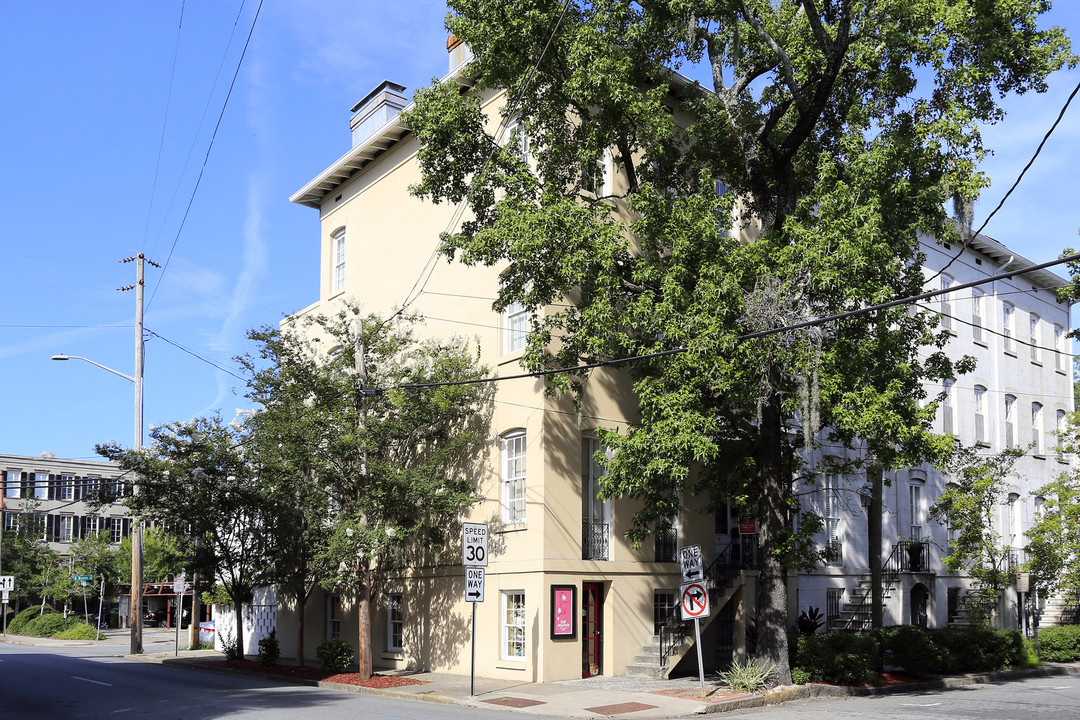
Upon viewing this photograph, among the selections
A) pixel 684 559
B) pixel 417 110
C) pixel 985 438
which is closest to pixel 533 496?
pixel 684 559

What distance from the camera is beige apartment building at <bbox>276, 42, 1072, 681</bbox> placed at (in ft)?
69.2

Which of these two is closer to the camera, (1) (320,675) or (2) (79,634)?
(1) (320,675)

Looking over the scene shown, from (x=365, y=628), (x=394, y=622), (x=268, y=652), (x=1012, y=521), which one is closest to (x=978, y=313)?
(x=1012, y=521)

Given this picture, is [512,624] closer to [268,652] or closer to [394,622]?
[394,622]

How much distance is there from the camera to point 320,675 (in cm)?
2342

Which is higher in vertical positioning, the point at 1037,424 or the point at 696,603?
the point at 1037,424

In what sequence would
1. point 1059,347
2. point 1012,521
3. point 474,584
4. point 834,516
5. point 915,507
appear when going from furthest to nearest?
point 1059,347
point 1012,521
point 915,507
point 834,516
point 474,584

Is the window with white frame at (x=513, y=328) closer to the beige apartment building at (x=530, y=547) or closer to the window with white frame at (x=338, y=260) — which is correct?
the beige apartment building at (x=530, y=547)

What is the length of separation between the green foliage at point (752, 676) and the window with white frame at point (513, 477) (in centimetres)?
601

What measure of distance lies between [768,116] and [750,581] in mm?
11383

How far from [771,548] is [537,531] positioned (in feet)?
16.6

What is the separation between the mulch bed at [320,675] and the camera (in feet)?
67.9

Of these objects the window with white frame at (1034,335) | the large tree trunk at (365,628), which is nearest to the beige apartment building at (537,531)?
the large tree trunk at (365,628)

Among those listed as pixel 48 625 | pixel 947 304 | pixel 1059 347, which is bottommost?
pixel 48 625
